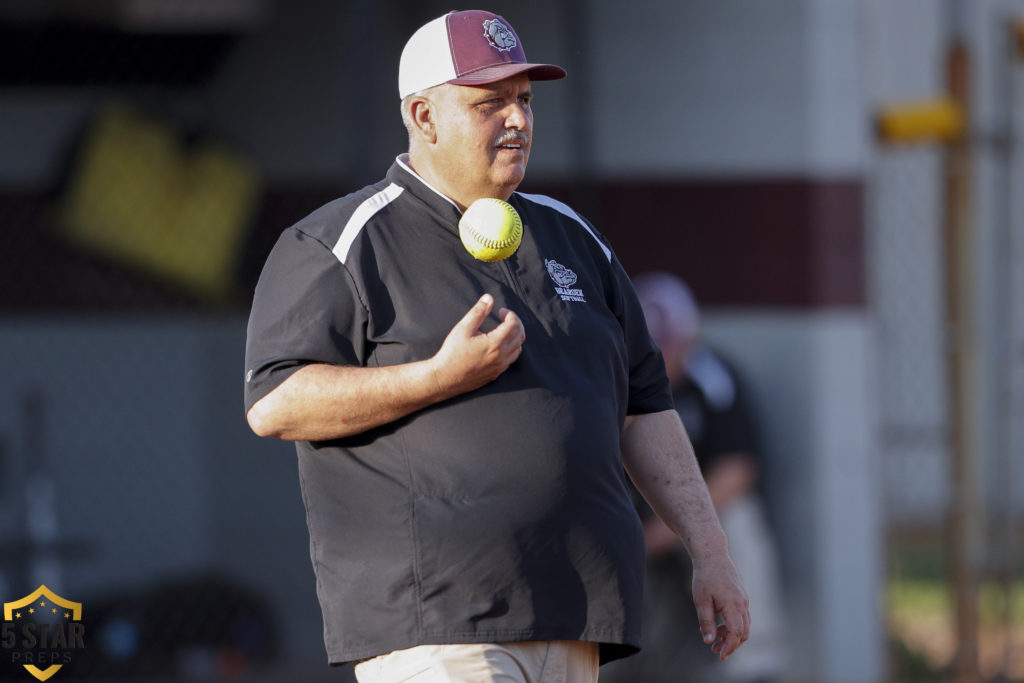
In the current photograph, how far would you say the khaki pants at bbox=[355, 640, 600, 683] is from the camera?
2.95 meters

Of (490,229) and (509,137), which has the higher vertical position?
(509,137)

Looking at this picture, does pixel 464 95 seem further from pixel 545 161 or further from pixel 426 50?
pixel 545 161

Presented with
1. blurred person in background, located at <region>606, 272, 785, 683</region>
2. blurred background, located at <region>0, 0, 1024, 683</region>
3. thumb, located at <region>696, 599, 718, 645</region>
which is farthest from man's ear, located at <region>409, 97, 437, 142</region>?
blurred background, located at <region>0, 0, 1024, 683</region>

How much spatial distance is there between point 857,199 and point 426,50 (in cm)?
463

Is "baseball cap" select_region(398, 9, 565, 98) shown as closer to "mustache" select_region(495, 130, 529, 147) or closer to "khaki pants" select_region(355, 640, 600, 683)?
"mustache" select_region(495, 130, 529, 147)

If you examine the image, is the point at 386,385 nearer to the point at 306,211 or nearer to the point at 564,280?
the point at 564,280

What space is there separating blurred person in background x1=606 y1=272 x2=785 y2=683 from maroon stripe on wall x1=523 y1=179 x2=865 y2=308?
1.96ft

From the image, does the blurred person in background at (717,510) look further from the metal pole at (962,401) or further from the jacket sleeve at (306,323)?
the jacket sleeve at (306,323)

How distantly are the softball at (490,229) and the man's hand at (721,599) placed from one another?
0.92 meters

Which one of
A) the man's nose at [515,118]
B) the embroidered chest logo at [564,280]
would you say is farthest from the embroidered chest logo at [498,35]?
the embroidered chest logo at [564,280]

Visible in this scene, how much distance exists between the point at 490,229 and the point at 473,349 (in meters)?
0.30

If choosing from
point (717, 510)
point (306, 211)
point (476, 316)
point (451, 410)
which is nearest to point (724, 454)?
point (717, 510)

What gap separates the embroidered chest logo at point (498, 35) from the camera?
3217 millimetres

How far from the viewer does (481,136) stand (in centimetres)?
317
